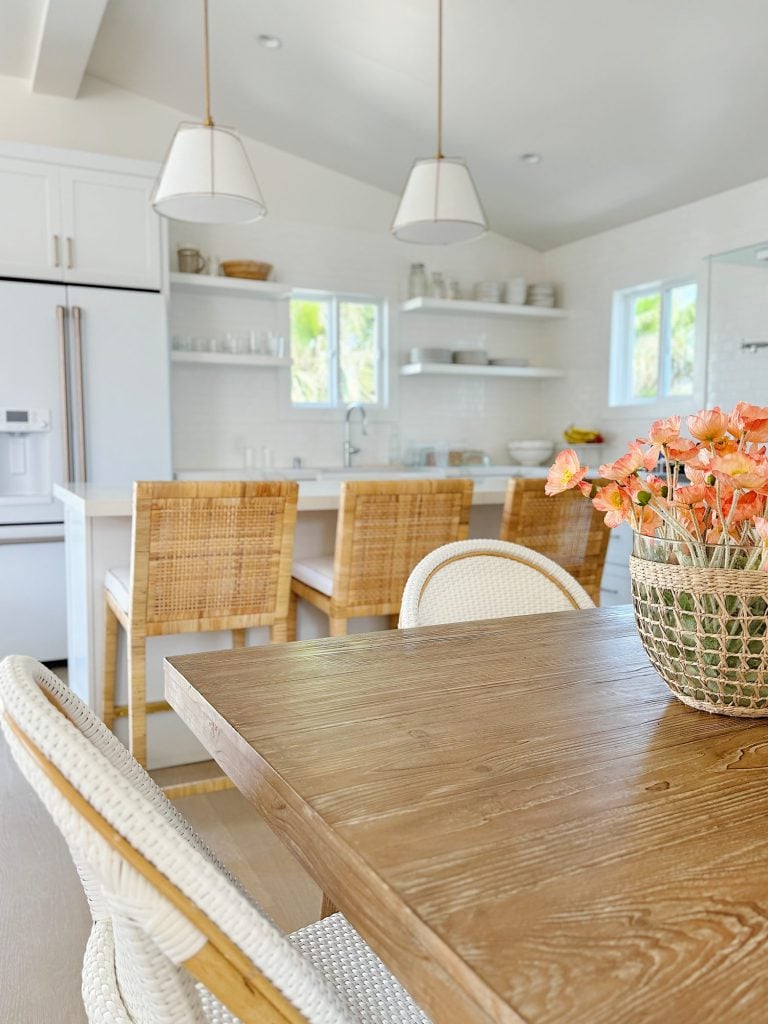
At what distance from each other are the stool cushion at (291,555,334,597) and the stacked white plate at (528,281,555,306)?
369 cm

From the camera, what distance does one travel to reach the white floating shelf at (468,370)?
5.48m

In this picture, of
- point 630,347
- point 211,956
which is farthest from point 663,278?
point 211,956

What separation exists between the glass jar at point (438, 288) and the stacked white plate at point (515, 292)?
484 millimetres

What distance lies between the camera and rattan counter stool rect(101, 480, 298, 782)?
7.11ft

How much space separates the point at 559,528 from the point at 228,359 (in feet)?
9.28

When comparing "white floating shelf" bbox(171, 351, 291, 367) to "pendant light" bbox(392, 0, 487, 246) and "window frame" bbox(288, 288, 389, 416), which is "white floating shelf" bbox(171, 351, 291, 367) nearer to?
"window frame" bbox(288, 288, 389, 416)

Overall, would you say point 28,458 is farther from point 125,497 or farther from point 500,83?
point 500,83

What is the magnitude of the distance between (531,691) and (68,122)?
4.71m

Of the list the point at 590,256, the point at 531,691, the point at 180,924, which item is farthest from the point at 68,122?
the point at 180,924

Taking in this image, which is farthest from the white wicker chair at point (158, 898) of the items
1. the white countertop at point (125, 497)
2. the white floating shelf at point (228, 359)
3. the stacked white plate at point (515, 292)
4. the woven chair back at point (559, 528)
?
the stacked white plate at point (515, 292)

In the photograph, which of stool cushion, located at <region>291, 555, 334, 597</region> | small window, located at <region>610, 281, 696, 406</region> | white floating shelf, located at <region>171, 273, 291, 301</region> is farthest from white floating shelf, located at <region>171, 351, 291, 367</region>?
stool cushion, located at <region>291, 555, 334, 597</region>

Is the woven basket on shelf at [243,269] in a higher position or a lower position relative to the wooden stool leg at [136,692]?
higher

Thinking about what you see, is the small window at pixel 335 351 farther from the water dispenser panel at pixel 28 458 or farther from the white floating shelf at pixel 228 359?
the water dispenser panel at pixel 28 458

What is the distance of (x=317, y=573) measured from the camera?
8.43 ft
